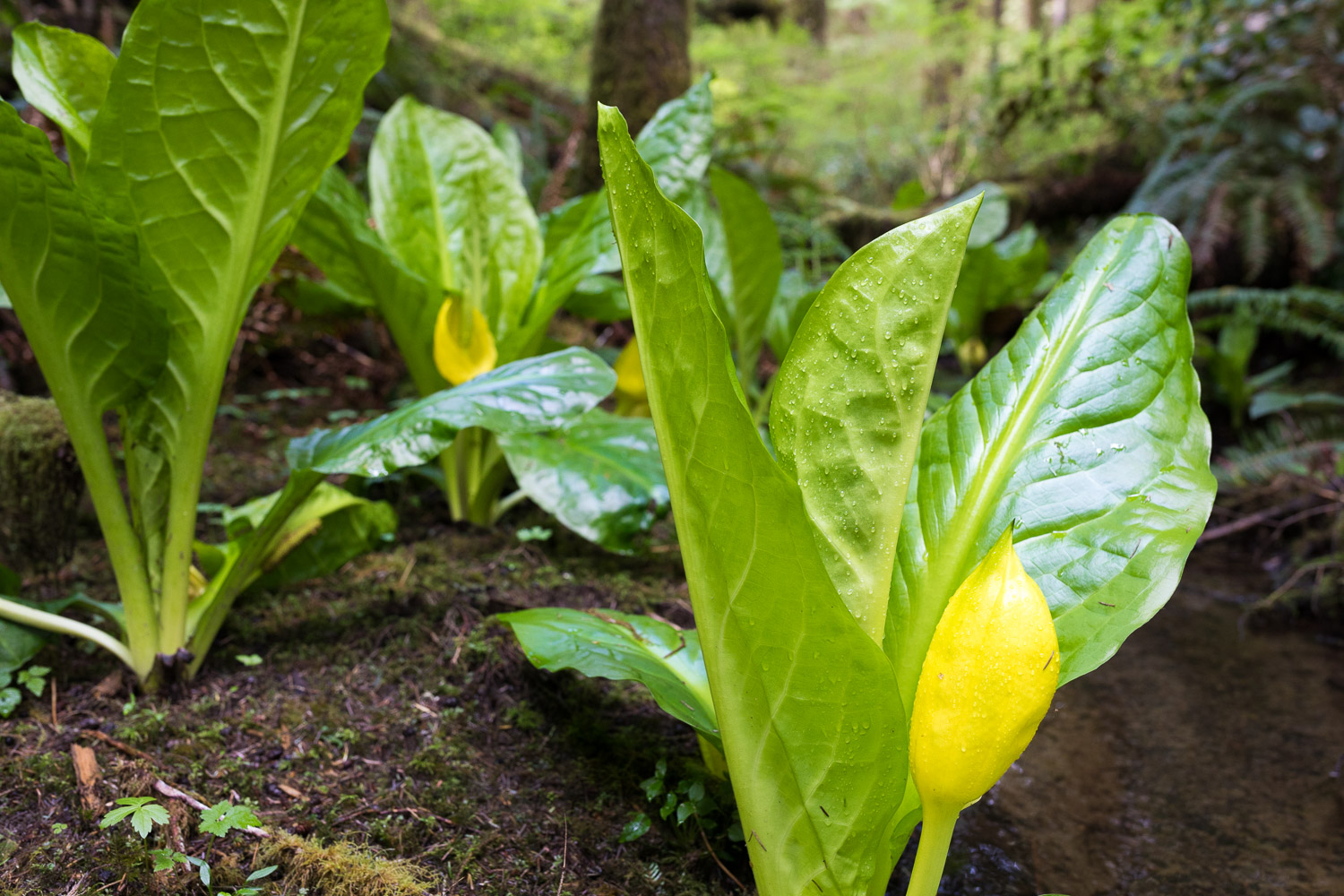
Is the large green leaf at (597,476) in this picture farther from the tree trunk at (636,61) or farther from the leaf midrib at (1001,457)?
the tree trunk at (636,61)

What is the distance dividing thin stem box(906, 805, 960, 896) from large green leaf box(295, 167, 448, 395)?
1337 mm

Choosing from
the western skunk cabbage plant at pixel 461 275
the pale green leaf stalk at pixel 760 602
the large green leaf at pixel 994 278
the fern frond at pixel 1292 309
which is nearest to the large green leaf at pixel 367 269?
the western skunk cabbage plant at pixel 461 275

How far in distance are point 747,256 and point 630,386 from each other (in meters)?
0.44

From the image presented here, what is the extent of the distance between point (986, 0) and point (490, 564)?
515 inches

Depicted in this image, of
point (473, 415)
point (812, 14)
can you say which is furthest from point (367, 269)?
point (812, 14)

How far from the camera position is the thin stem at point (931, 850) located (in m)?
0.66

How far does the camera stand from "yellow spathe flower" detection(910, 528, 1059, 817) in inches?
23.5

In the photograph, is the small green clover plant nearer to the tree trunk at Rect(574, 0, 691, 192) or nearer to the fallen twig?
the fallen twig

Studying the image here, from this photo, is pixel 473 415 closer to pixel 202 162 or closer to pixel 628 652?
pixel 628 652

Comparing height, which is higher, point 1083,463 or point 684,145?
point 684,145

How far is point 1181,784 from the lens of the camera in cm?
112

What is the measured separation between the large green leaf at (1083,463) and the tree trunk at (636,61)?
2.56 metres

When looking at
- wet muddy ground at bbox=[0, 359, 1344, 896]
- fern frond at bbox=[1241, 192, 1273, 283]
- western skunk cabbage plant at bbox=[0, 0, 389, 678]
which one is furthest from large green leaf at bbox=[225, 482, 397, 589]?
fern frond at bbox=[1241, 192, 1273, 283]

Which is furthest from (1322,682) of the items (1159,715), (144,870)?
(144,870)
